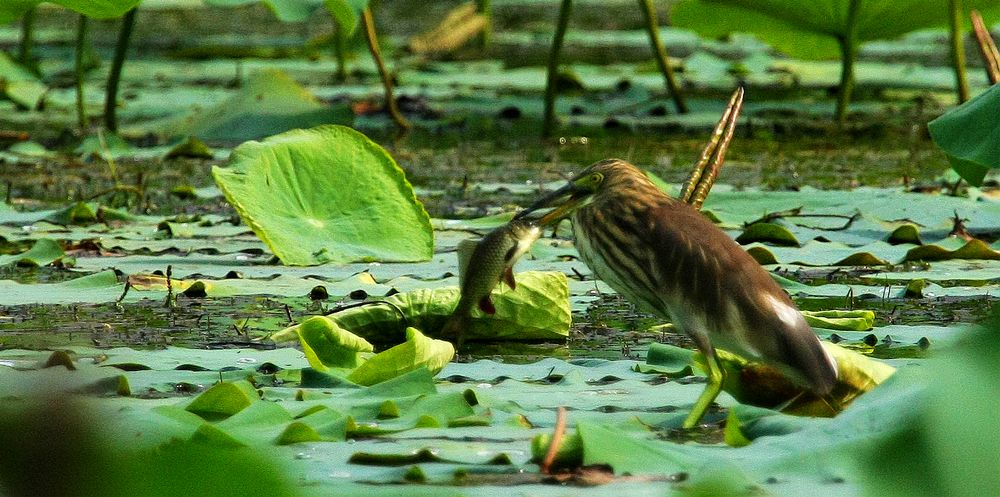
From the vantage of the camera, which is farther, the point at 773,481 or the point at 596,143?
the point at 596,143

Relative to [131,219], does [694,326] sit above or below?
above

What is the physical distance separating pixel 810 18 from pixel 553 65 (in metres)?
1.30

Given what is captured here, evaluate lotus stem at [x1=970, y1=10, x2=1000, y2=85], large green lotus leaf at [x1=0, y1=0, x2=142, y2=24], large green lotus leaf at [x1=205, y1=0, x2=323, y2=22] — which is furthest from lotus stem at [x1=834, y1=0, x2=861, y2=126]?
large green lotus leaf at [x1=0, y1=0, x2=142, y2=24]

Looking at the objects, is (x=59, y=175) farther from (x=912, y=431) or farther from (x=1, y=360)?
(x=912, y=431)

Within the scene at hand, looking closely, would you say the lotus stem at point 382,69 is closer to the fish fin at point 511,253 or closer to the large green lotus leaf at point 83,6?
the large green lotus leaf at point 83,6

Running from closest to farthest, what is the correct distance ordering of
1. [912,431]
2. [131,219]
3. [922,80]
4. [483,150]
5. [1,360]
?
[912,431]
[1,360]
[131,219]
[483,150]
[922,80]

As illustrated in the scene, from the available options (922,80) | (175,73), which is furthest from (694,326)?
(175,73)

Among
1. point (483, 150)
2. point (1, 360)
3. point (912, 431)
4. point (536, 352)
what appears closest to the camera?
point (912, 431)

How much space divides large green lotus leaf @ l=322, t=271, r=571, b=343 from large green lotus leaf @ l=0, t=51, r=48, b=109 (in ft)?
19.7

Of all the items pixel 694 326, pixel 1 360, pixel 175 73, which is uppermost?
pixel 694 326

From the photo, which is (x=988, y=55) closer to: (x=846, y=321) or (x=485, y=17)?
(x=846, y=321)

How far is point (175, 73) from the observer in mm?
10766

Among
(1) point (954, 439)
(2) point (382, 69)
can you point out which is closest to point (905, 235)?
(2) point (382, 69)

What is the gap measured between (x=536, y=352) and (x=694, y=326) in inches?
31.5
